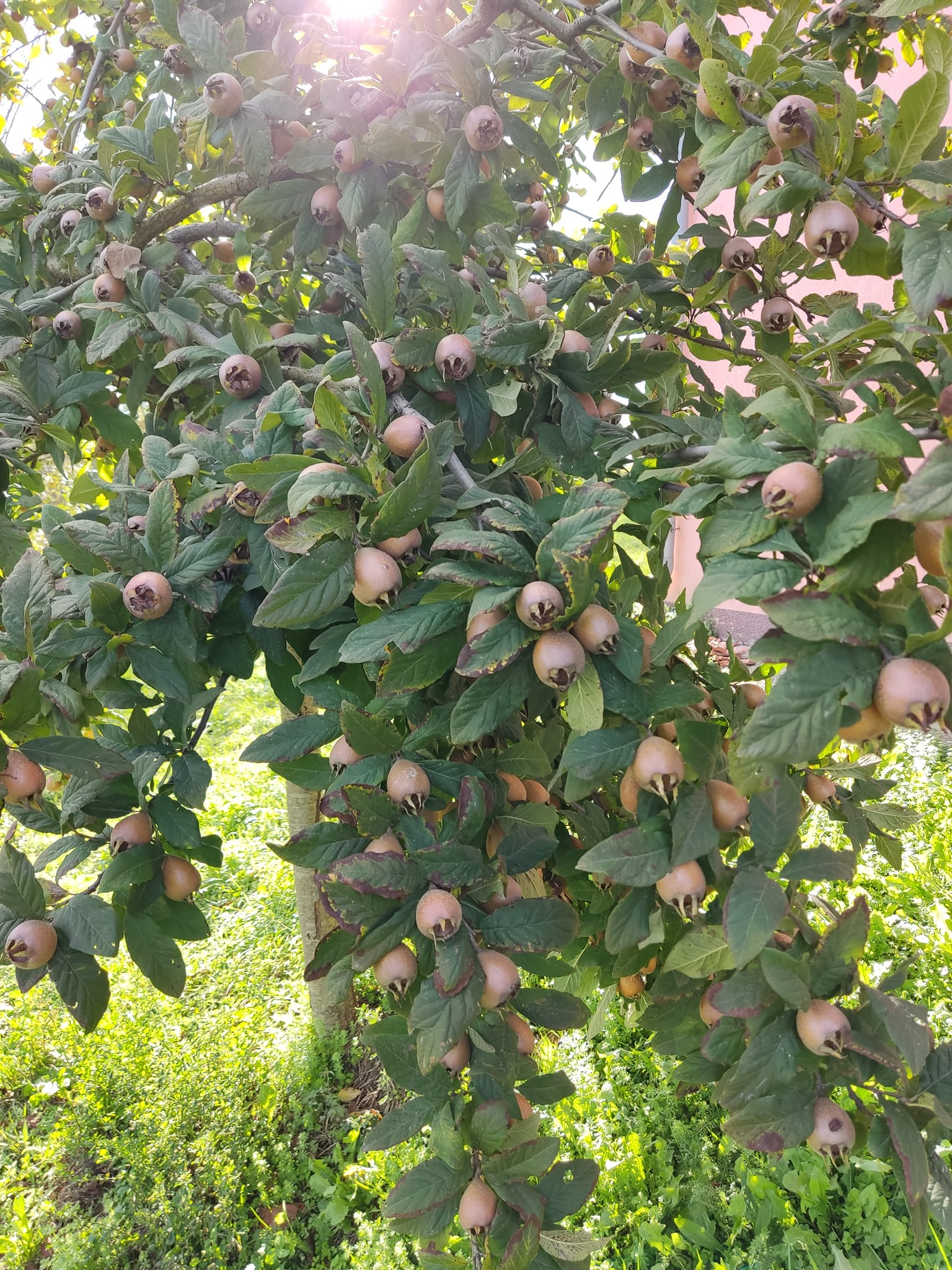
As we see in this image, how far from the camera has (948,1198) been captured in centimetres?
91

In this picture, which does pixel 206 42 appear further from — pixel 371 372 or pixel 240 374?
pixel 371 372

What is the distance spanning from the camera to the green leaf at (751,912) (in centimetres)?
75

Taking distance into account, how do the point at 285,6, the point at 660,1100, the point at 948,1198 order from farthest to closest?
Result: the point at 660,1100 → the point at 285,6 → the point at 948,1198

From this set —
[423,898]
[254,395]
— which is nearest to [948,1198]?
[423,898]

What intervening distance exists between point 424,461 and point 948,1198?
103 cm

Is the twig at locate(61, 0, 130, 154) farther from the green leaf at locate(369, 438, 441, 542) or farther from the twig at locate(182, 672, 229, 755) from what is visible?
the green leaf at locate(369, 438, 441, 542)

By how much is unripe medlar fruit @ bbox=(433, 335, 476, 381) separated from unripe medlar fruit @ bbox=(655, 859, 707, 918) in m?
0.68

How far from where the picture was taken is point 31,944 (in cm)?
98


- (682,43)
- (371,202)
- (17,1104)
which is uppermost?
(682,43)

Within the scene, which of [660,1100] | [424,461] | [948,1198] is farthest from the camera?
[660,1100]

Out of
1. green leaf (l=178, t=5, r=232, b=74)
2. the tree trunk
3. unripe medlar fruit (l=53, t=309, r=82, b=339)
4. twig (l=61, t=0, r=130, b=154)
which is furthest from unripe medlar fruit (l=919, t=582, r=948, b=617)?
twig (l=61, t=0, r=130, b=154)

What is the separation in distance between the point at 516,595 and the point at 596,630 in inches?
3.5

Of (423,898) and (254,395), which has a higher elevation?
(254,395)

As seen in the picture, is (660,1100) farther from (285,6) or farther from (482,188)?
(285,6)
